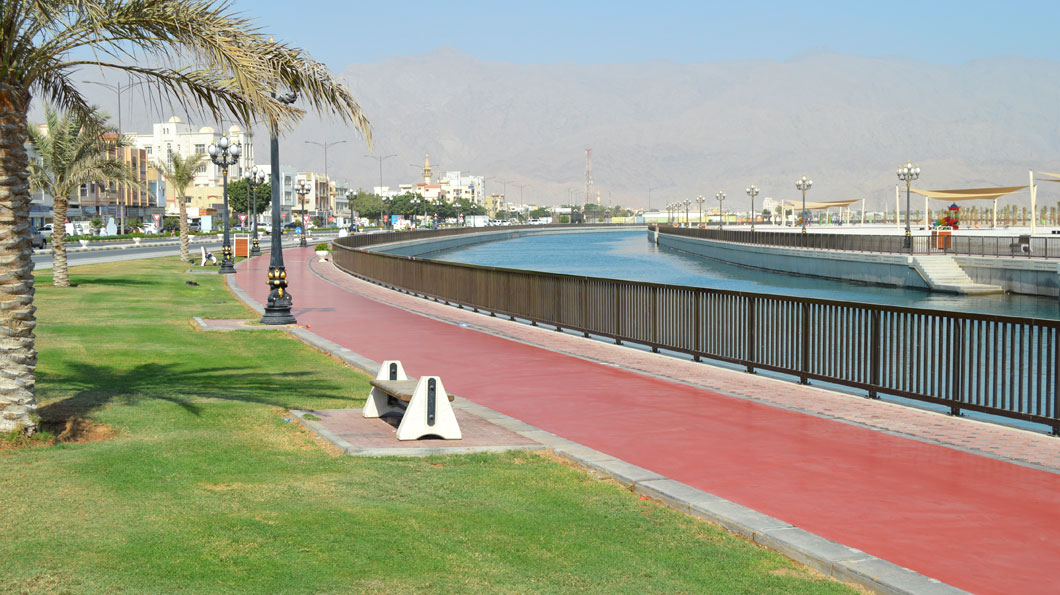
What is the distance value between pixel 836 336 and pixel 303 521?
25.6 ft

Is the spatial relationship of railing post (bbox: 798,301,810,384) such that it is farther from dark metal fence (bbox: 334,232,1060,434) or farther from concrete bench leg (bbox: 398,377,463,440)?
concrete bench leg (bbox: 398,377,463,440)

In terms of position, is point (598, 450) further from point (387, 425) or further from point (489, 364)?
point (489, 364)

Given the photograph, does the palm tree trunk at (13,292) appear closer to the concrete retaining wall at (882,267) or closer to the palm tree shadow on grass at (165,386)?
the palm tree shadow on grass at (165,386)

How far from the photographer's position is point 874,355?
1156 cm

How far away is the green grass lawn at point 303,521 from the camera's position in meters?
5.23

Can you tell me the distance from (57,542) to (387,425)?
14.1 feet

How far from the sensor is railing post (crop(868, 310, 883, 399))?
1146 centimetres

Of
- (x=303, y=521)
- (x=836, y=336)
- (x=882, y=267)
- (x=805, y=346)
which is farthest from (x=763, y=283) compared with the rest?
(x=303, y=521)

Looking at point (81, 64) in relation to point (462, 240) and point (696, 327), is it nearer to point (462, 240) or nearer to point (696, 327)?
point (696, 327)

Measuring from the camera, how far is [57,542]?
223 inches

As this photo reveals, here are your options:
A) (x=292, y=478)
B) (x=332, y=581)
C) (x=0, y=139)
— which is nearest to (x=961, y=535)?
(x=332, y=581)

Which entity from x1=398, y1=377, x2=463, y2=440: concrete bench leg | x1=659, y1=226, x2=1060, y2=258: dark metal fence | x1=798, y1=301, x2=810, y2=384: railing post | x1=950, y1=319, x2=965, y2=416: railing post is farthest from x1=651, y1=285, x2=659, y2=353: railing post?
x1=659, y1=226, x2=1060, y2=258: dark metal fence

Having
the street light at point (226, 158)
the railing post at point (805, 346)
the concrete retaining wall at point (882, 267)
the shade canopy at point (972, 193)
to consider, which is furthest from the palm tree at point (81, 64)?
the shade canopy at point (972, 193)

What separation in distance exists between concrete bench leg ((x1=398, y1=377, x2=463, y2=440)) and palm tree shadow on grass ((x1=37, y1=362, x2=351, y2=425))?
2.26 metres
